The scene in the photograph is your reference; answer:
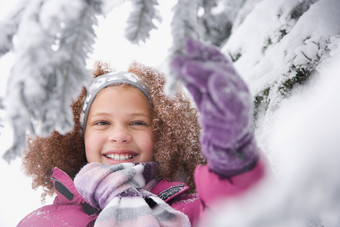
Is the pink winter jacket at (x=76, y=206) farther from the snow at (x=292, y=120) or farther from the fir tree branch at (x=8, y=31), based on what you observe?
the fir tree branch at (x=8, y=31)

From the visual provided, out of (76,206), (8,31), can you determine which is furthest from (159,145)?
(8,31)

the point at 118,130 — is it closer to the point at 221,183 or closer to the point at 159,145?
the point at 159,145

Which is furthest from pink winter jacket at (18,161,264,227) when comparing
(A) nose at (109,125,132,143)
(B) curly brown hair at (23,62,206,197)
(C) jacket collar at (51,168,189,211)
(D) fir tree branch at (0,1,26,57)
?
(D) fir tree branch at (0,1,26,57)

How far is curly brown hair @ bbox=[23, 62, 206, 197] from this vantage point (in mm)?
2113

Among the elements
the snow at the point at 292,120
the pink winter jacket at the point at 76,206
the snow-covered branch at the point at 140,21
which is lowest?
the pink winter jacket at the point at 76,206

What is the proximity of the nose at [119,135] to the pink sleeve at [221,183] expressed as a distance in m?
0.81

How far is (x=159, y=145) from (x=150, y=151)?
121 mm

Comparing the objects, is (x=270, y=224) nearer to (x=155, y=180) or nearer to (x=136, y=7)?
(x=136, y=7)

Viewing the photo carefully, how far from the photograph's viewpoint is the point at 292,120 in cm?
63

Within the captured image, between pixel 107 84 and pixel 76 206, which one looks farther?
pixel 107 84

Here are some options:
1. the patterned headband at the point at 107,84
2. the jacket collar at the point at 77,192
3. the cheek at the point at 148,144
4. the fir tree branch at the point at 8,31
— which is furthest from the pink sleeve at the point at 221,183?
the patterned headband at the point at 107,84

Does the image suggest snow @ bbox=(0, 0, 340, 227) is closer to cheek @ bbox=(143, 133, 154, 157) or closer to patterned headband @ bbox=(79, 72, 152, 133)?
patterned headband @ bbox=(79, 72, 152, 133)

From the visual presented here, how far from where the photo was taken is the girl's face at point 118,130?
1874mm

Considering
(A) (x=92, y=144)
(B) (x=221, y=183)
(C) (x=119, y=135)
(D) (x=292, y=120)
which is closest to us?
(D) (x=292, y=120)
